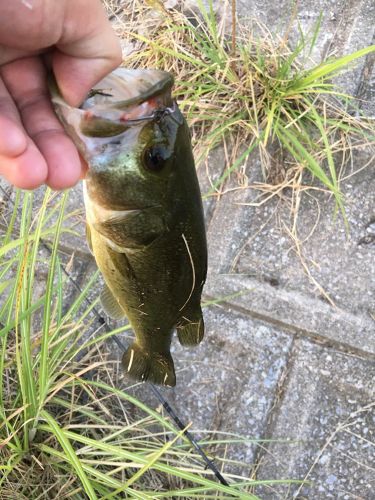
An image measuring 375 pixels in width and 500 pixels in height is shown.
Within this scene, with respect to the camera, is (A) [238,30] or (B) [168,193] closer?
(B) [168,193]

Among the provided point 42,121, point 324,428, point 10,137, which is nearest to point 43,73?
point 42,121

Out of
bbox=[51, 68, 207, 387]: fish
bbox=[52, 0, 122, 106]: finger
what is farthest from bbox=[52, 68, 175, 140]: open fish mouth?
bbox=[52, 0, 122, 106]: finger

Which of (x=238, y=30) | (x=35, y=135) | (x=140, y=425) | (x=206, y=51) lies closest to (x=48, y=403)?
(x=140, y=425)

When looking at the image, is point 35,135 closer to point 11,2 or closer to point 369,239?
point 11,2

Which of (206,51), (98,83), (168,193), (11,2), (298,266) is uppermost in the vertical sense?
(11,2)

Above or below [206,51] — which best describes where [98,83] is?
above
